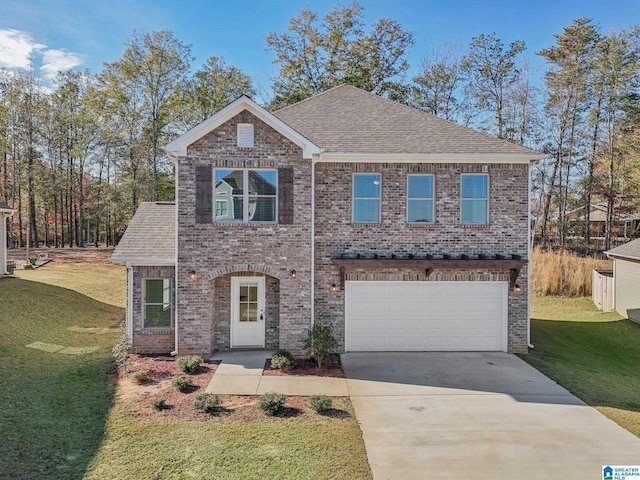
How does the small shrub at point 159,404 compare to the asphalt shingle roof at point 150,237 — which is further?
the asphalt shingle roof at point 150,237

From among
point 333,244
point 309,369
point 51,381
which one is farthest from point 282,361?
point 51,381

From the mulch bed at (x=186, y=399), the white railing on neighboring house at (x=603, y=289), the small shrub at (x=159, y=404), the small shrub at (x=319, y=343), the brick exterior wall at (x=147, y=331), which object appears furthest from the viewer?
the white railing on neighboring house at (x=603, y=289)

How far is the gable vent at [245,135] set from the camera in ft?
35.1

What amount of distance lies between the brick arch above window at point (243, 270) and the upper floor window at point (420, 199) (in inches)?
169

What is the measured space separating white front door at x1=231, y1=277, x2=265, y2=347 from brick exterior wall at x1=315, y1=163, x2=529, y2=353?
1.71 metres

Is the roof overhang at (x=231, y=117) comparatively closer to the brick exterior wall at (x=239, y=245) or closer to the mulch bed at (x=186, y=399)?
the brick exterior wall at (x=239, y=245)

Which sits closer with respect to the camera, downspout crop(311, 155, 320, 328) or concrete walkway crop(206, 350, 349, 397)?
concrete walkway crop(206, 350, 349, 397)

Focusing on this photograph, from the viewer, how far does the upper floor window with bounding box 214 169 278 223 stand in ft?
35.5

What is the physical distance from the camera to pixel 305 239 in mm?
10898

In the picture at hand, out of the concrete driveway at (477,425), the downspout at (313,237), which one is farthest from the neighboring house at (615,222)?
the downspout at (313,237)

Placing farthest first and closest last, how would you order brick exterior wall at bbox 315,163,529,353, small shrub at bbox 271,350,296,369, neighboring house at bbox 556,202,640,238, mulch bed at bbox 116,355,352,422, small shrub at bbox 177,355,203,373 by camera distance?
neighboring house at bbox 556,202,640,238 → brick exterior wall at bbox 315,163,529,353 → small shrub at bbox 271,350,296,369 → small shrub at bbox 177,355,203,373 → mulch bed at bbox 116,355,352,422

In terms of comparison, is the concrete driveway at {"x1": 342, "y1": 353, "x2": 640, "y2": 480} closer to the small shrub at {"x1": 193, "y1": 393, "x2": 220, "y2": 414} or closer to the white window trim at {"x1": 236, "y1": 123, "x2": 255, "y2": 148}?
the small shrub at {"x1": 193, "y1": 393, "x2": 220, "y2": 414}

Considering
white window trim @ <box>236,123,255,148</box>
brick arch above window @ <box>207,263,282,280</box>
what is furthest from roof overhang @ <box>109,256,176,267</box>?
white window trim @ <box>236,123,255,148</box>

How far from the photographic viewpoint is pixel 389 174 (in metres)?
11.4
